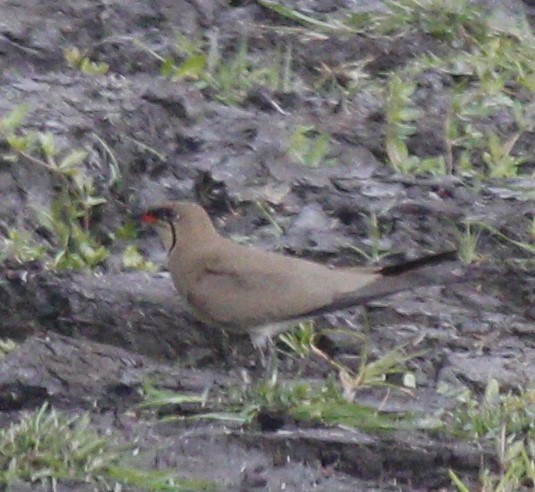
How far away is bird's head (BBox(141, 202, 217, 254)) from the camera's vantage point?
264 inches

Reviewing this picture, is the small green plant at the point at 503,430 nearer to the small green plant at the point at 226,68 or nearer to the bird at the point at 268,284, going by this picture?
the bird at the point at 268,284

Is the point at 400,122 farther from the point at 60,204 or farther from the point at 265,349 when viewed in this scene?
the point at 265,349

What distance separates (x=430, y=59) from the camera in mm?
8914

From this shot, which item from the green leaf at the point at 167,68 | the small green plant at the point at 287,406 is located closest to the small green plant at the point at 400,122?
the green leaf at the point at 167,68

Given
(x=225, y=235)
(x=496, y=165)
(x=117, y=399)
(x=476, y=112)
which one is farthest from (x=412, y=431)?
(x=476, y=112)

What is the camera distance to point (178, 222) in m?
6.76

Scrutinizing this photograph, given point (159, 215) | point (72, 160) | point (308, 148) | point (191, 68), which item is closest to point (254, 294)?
point (159, 215)

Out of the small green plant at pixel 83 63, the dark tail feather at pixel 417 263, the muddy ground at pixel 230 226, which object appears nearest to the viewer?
the muddy ground at pixel 230 226

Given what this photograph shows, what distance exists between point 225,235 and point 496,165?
1.51 meters

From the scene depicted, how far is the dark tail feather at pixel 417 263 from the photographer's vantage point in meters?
6.04

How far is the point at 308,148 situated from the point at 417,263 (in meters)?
1.92

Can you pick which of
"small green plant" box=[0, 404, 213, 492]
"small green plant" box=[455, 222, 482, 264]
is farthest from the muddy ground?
"small green plant" box=[0, 404, 213, 492]

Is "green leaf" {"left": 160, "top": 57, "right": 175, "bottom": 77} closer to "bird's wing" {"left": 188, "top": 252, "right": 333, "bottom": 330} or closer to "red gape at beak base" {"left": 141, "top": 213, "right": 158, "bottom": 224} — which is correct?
"red gape at beak base" {"left": 141, "top": 213, "right": 158, "bottom": 224}

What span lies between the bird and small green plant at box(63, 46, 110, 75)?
70.5 inches
